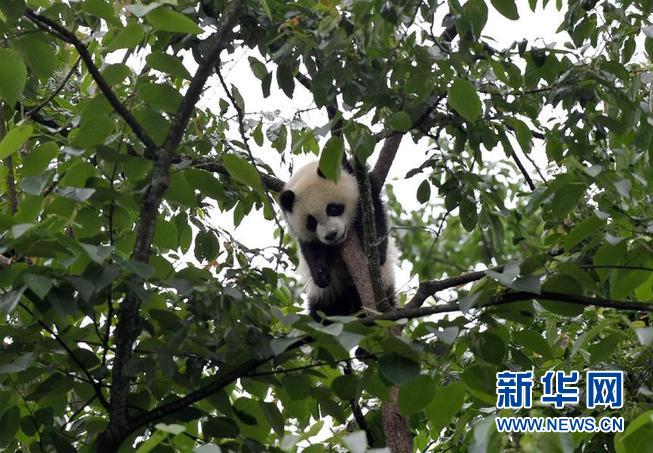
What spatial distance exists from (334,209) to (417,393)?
13.3 feet

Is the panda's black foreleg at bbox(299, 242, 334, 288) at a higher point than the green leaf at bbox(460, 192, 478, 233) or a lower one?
higher

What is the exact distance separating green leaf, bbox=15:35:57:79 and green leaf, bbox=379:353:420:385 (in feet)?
5.47

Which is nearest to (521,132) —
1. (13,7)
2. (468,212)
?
(468,212)

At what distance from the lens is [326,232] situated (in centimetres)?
652

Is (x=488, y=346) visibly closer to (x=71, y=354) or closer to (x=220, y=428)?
(x=220, y=428)

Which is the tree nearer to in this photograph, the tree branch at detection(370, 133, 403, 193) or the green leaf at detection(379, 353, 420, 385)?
the green leaf at detection(379, 353, 420, 385)

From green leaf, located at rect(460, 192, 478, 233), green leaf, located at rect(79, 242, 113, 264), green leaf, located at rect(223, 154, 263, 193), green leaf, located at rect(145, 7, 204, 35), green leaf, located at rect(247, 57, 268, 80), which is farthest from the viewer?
green leaf, located at rect(460, 192, 478, 233)

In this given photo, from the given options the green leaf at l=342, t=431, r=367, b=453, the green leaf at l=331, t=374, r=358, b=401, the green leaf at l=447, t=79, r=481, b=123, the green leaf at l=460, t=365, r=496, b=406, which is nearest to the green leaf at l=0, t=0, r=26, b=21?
the green leaf at l=447, t=79, r=481, b=123

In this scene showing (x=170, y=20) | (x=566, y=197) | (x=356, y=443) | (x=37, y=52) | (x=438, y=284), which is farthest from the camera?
(x=438, y=284)

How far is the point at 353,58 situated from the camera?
3525 mm

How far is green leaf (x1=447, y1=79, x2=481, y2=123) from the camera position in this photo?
10.2ft

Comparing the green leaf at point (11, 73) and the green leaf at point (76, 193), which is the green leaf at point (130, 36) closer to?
the green leaf at point (11, 73)

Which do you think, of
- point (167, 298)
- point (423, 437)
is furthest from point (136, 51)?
point (423, 437)

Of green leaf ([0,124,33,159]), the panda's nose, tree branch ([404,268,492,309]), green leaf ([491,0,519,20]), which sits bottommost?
tree branch ([404,268,492,309])
